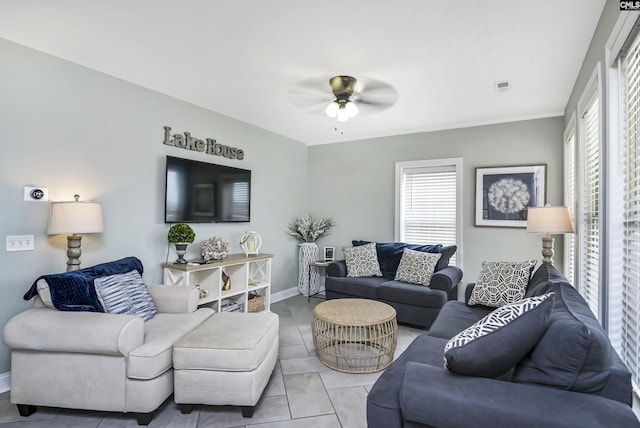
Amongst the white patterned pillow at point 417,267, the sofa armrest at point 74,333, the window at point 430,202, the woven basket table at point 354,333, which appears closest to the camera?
the sofa armrest at point 74,333

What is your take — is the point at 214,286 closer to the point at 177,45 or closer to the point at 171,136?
the point at 171,136

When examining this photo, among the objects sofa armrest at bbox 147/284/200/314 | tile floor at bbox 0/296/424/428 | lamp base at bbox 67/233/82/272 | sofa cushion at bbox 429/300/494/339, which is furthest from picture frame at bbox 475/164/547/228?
lamp base at bbox 67/233/82/272

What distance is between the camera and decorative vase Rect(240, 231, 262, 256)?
162 inches

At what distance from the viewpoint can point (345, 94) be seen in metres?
2.88

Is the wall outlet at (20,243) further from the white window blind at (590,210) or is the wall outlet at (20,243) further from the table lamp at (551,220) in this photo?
the table lamp at (551,220)

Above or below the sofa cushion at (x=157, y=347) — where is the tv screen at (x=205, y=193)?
above

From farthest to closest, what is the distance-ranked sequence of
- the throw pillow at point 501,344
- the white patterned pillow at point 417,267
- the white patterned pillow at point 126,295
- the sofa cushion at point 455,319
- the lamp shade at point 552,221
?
the white patterned pillow at point 417,267
the lamp shade at point 552,221
the sofa cushion at point 455,319
the white patterned pillow at point 126,295
the throw pillow at point 501,344

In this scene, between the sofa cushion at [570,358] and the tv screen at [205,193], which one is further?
the tv screen at [205,193]

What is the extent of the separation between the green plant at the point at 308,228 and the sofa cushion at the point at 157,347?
A: 2.89m

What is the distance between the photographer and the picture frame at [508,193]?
398 centimetres

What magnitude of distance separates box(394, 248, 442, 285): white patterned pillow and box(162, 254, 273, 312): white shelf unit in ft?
5.58

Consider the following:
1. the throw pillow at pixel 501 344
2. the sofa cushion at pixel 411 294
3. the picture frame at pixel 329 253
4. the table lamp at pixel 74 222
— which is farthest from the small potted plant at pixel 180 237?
the throw pillow at pixel 501 344

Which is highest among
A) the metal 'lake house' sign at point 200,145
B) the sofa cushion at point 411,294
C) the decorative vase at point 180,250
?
the metal 'lake house' sign at point 200,145

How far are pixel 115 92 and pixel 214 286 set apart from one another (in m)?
2.12
